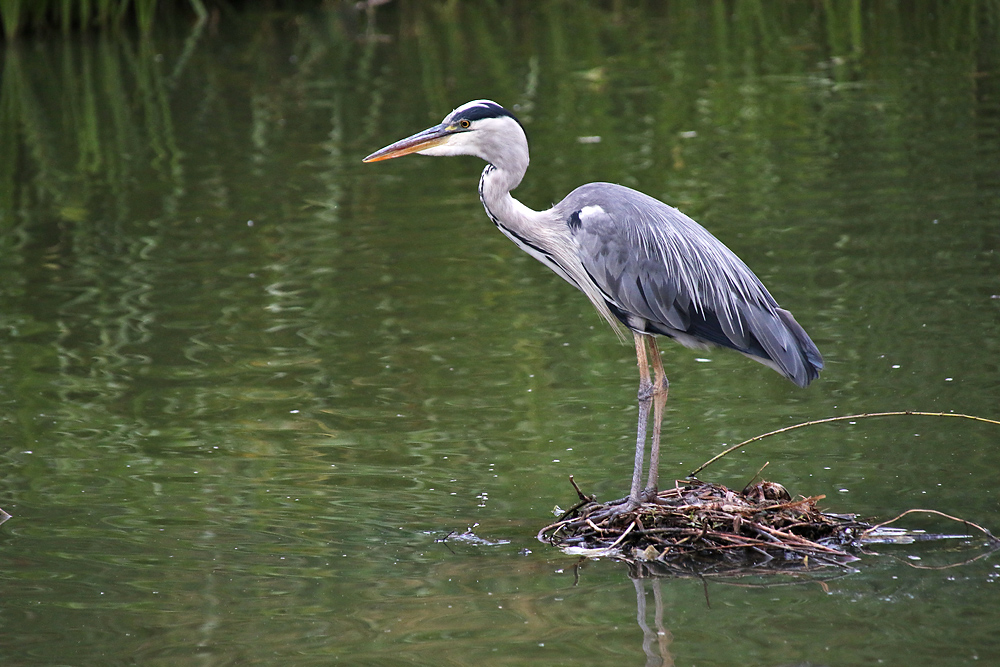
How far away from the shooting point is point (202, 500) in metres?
6.43

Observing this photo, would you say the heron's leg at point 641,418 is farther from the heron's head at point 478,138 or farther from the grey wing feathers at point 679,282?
the heron's head at point 478,138

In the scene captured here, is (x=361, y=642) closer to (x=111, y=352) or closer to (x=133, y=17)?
(x=111, y=352)

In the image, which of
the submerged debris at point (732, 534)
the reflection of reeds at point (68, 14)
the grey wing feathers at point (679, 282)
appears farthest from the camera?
the reflection of reeds at point (68, 14)

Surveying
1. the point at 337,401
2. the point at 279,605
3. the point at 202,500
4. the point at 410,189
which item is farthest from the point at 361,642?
the point at 410,189

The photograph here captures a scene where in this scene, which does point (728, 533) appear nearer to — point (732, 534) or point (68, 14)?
point (732, 534)

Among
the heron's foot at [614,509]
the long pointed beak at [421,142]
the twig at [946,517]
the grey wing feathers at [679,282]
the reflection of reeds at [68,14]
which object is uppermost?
the reflection of reeds at [68,14]

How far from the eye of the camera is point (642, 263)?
18.9 ft

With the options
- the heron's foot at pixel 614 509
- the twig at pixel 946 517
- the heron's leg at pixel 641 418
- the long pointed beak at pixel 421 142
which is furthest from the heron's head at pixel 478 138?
the twig at pixel 946 517

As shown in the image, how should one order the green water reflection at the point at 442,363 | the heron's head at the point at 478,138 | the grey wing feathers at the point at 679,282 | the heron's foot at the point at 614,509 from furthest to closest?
the heron's head at the point at 478,138 → the grey wing feathers at the point at 679,282 → the heron's foot at the point at 614,509 → the green water reflection at the point at 442,363

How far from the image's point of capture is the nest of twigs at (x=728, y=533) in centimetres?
535

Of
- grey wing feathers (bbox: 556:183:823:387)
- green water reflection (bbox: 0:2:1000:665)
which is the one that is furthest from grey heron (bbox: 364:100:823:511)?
green water reflection (bbox: 0:2:1000:665)

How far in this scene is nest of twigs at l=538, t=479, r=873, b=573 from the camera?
5348 mm

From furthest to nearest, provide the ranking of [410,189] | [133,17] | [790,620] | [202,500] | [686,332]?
[133,17] < [410,189] < [202,500] < [686,332] < [790,620]

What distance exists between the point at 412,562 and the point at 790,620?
5.04 ft
